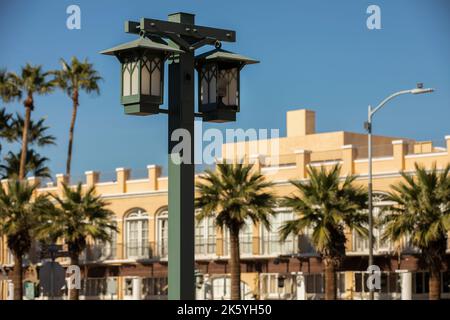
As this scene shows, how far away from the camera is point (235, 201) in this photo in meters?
51.4

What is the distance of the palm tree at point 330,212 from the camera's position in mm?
47562

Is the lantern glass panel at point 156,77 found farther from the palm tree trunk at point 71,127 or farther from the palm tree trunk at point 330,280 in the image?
the palm tree trunk at point 71,127

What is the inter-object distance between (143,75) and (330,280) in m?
38.1

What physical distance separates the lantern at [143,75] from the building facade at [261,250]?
40047 mm

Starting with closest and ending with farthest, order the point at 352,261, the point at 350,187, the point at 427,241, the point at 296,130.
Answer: the point at 427,241 < the point at 350,187 < the point at 352,261 < the point at 296,130

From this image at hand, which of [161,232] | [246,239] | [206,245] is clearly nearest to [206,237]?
[206,245]

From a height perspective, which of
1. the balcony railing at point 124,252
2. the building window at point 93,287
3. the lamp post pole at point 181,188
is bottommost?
the building window at point 93,287

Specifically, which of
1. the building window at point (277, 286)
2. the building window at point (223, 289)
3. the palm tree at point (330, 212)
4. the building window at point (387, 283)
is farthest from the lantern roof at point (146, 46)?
the building window at point (223, 289)

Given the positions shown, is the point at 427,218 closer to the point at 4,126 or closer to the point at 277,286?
the point at 277,286

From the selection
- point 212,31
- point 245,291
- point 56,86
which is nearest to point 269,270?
point 245,291

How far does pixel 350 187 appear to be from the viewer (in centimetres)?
4794
